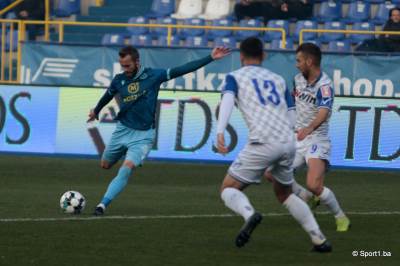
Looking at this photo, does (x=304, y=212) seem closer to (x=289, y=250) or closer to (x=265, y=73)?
(x=289, y=250)

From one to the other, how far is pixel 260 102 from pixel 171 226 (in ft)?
8.13

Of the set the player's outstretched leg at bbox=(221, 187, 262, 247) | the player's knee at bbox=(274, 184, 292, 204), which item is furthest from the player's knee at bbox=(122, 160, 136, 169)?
the player's knee at bbox=(274, 184, 292, 204)

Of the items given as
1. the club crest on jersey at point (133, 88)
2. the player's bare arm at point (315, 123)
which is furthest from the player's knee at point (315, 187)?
Answer: the club crest on jersey at point (133, 88)

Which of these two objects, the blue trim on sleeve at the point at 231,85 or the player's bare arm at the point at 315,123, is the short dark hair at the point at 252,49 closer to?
the blue trim on sleeve at the point at 231,85

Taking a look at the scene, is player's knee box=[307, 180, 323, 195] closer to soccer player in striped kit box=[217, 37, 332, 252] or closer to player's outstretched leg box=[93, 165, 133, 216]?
soccer player in striped kit box=[217, 37, 332, 252]

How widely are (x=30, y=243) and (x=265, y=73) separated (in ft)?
8.65

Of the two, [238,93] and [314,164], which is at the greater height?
[238,93]

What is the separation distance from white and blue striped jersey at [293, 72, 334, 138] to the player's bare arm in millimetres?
156

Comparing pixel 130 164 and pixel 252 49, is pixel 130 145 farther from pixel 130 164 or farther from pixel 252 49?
pixel 252 49

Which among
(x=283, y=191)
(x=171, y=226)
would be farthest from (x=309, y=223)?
(x=171, y=226)

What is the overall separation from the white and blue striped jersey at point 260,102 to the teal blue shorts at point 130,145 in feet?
10.7

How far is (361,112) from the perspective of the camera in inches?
789

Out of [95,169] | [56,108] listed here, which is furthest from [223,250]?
[56,108]

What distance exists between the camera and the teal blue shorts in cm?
1359
